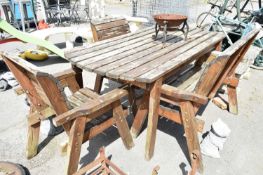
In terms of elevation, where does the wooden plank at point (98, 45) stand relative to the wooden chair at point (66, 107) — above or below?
above

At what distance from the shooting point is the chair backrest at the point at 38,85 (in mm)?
1793

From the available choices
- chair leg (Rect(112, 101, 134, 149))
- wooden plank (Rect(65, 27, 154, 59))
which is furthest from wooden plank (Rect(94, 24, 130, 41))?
chair leg (Rect(112, 101, 134, 149))

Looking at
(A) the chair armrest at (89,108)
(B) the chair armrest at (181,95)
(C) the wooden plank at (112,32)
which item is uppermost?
(C) the wooden plank at (112,32)

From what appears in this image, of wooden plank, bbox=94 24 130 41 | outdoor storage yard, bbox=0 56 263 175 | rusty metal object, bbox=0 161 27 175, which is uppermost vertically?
wooden plank, bbox=94 24 130 41

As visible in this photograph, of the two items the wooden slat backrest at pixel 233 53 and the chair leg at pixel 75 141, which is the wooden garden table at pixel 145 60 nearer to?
the wooden slat backrest at pixel 233 53

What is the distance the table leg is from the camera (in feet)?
7.64

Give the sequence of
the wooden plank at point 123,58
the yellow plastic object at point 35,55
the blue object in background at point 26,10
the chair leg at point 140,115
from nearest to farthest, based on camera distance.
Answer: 1. the wooden plank at point 123,58
2. the chair leg at point 140,115
3. the yellow plastic object at point 35,55
4. the blue object in background at point 26,10

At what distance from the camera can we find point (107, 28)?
11.9 ft

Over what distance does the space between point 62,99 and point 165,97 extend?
1045 mm

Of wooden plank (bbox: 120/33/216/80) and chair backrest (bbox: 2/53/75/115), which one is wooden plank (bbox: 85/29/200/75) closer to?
wooden plank (bbox: 120/33/216/80)

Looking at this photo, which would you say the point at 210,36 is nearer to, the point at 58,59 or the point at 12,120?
the point at 12,120

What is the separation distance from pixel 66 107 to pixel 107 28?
186 cm

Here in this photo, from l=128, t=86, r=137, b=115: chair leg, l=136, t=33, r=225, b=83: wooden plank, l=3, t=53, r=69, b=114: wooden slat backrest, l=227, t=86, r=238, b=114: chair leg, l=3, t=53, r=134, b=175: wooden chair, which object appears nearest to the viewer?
l=3, t=53, r=69, b=114: wooden slat backrest

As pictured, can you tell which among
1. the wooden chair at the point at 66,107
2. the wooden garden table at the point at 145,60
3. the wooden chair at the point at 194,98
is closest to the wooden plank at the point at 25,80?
the wooden chair at the point at 66,107
